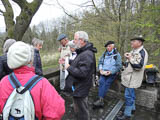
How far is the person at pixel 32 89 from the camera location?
1.08 metres

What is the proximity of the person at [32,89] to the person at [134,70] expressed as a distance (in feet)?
6.28

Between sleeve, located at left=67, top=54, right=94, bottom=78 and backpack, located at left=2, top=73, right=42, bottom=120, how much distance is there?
956 millimetres

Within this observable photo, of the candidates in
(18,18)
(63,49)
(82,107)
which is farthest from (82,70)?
(18,18)

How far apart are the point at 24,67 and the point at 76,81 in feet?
3.78

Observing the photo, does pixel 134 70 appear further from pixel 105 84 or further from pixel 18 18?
pixel 18 18

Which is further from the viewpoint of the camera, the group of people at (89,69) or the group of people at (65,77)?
the group of people at (89,69)

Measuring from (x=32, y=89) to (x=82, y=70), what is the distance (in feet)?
3.34

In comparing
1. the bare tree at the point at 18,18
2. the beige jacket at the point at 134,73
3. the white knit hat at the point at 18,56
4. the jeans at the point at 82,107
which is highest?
the bare tree at the point at 18,18

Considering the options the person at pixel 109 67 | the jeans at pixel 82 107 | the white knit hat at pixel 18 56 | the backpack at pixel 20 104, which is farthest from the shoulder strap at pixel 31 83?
the person at pixel 109 67

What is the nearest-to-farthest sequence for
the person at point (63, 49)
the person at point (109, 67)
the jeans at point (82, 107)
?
the jeans at point (82, 107) → the person at point (109, 67) → the person at point (63, 49)

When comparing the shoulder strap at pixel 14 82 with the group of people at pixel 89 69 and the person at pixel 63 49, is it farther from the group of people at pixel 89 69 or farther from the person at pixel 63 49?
the person at pixel 63 49

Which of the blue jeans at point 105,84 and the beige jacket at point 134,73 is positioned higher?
the beige jacket at point 134,73

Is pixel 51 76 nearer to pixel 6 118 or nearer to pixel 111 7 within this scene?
pixel 6 118

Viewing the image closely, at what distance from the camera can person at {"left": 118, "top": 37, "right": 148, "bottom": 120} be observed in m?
2.45
